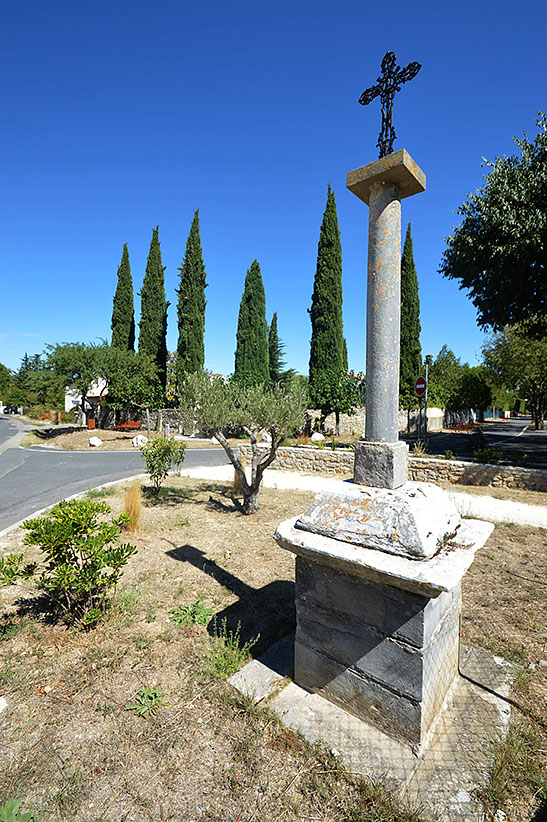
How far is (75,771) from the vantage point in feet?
7.11

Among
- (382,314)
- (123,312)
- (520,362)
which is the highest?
(123,312)

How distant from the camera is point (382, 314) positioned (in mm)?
2785

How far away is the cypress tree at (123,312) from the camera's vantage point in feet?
98.1

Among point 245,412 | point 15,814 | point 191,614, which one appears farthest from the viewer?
point 245,412

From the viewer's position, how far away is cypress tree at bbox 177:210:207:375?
26.2 meters

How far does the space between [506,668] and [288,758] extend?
206 centimetres

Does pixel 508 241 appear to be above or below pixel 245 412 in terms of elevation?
above

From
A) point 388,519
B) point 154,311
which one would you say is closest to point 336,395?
point 154,311

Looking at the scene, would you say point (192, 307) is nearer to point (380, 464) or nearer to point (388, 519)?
point (380, 464)

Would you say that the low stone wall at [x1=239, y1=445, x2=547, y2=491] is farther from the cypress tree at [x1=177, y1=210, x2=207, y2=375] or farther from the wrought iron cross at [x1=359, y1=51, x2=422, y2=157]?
the cypress tree at [x1=177, y1=210, x2=207, y2=375]

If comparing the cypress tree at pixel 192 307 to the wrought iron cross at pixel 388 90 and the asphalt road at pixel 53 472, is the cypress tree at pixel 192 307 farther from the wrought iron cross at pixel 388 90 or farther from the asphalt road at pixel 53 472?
the wrought iron cross at pixel 388 90

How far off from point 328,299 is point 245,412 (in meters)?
17.0

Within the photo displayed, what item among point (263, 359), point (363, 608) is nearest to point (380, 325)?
point (363, 608)

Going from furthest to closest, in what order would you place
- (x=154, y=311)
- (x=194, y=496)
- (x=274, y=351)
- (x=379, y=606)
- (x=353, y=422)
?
(x=274, y=351) < (x=154, y=311) < (x=353, y=422) < (x=194, y=496) < (x=379, y=606)
